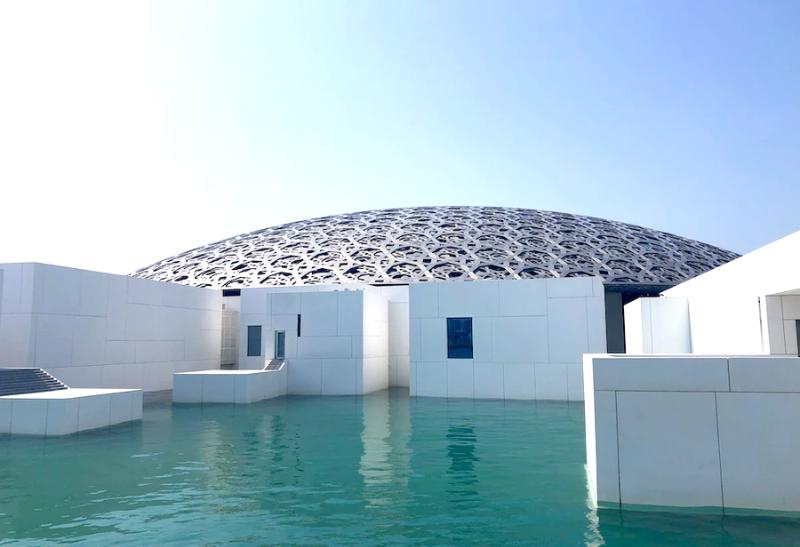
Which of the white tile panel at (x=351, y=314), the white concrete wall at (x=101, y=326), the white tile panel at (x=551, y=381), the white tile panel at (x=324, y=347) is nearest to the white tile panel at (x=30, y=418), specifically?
the white concrete wall at (x=101, y=326)

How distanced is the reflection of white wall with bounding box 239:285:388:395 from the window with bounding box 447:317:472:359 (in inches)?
125

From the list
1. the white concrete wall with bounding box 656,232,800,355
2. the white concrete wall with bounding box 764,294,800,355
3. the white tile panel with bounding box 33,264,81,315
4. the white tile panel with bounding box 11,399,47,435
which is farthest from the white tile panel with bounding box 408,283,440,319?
the white tile panel with bounding box 11,399,47,435

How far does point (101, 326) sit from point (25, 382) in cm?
474

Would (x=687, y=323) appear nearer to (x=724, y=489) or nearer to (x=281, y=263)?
(x=724, y=489)

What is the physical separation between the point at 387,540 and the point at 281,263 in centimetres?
2580

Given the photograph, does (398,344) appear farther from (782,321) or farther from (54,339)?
(782,321)

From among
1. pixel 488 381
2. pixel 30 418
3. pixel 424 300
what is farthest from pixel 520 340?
pixel 30 418

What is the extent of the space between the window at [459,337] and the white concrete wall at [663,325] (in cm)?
509

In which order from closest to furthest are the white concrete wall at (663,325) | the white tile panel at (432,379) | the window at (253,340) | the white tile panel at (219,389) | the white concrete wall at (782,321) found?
the white concrete wall at (782,321)
the white concrete wall at (663,325)
the white tile panel at (219,389)
the white tile panel at (432,379)
the window at (253,340)

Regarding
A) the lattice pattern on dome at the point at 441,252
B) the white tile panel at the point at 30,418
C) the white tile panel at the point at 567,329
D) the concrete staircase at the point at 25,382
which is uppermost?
the lattice pattern on dome at the point at 441,252

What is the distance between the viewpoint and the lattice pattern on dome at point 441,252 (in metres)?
28.5

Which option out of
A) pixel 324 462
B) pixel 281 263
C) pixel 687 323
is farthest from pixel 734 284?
pixel 281 263

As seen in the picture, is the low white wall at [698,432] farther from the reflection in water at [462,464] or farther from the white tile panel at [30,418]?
the white tile panel at [30,418]

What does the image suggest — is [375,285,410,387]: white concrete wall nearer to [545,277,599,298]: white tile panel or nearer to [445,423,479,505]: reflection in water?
[545,277,599,298]: white tile panel
